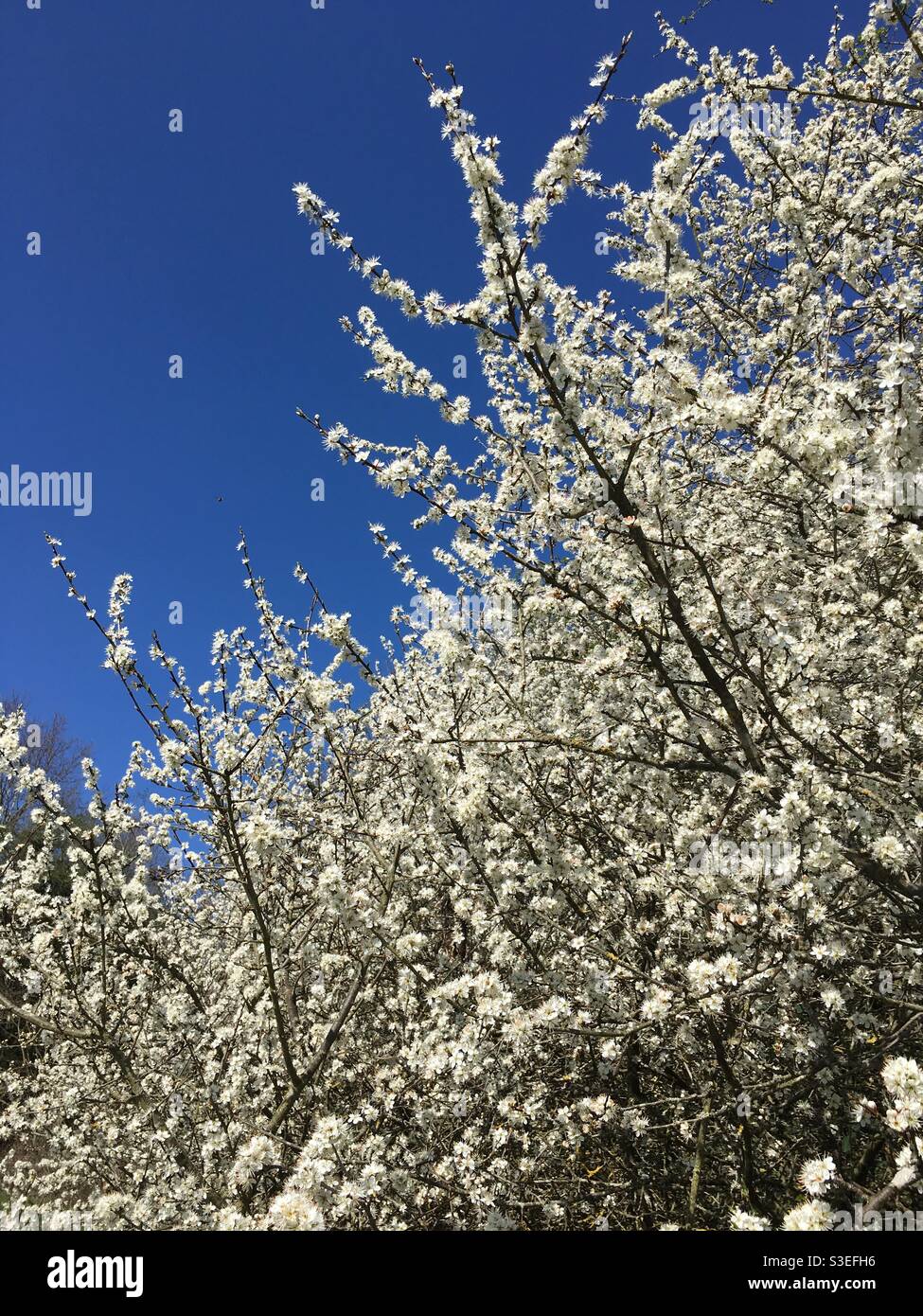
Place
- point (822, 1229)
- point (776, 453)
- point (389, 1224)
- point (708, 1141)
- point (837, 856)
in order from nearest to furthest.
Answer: point (822, 1229)
point (837, 856)
point (776, 453)
point (389, 1224)
point (708, 1141)

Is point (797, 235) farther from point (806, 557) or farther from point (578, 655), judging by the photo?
point (578, 655)

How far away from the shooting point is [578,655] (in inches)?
168

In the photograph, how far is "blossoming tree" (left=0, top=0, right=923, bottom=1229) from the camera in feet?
9.35

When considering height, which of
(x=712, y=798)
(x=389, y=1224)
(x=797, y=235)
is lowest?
(x=389, y=1224)

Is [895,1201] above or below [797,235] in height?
below

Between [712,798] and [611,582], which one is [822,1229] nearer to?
[712,798]

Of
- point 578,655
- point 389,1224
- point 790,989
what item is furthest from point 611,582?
point 389,1224

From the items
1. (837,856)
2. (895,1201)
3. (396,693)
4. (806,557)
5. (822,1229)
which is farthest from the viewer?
(396,693)

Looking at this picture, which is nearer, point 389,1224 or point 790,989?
point 790,989

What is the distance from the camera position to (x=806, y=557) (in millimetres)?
4203

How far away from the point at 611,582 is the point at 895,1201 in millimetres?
2993

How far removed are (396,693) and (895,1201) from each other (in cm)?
345

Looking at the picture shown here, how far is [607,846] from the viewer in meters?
3.82

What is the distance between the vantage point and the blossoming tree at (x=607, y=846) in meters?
2.85
